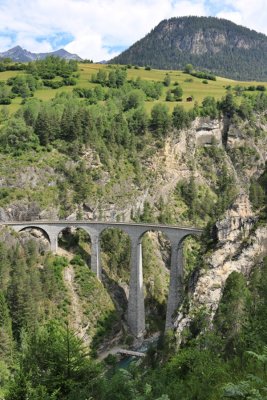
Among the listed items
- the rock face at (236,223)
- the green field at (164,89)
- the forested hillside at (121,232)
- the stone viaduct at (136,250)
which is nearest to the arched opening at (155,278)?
the forested hillside at (121,232)

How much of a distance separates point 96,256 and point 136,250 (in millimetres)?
10493

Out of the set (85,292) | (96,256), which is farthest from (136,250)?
(85,292)

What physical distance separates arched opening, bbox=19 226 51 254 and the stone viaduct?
466 millimetres

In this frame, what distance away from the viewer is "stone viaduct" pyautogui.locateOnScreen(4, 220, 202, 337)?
71438 mm

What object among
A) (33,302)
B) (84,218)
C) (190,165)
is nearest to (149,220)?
(84,218)

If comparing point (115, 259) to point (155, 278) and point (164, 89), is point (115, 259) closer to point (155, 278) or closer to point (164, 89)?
point (155, 278)

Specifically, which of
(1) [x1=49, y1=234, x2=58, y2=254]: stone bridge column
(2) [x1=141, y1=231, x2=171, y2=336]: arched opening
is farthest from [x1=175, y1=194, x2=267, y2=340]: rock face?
(1) [x1=49, y1=234, x2=58, y2=254]: stone bridge column

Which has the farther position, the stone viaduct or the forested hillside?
the stone viaduct

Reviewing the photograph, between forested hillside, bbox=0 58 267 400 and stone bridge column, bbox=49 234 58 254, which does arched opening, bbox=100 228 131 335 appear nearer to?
forested hillside, bbox=0 58 267 400

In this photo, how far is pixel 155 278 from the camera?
3595 inches

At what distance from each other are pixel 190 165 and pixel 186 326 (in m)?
75.6

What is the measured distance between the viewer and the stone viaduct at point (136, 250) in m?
71.4

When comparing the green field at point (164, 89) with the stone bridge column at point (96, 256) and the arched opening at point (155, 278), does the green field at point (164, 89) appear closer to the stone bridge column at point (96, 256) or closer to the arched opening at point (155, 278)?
the arched opening at point (155, 278)

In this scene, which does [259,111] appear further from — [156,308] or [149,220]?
[156,308]
